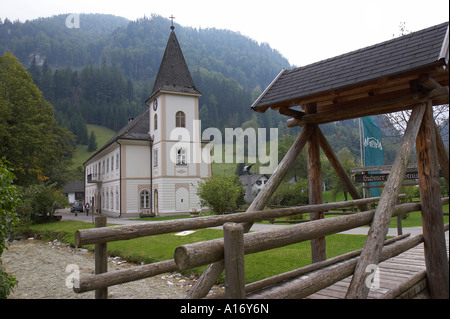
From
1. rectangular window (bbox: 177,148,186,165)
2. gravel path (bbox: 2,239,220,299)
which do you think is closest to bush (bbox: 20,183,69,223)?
gravel path (bbox: 2,239,220,299)

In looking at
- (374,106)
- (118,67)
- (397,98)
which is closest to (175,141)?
(374,106)

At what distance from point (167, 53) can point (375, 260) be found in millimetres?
29895

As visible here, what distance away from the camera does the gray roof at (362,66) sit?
4336mm

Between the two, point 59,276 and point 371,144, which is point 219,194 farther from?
point 59,276

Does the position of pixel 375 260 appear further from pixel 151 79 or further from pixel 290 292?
pixel 151 79

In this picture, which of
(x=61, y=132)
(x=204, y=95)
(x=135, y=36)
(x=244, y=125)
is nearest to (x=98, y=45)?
(x=135, y=36)

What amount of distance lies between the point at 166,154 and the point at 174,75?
7.04 m

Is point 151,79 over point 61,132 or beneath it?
over

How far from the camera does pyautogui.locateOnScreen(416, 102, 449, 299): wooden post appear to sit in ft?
14.6

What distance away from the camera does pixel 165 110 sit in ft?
95.8

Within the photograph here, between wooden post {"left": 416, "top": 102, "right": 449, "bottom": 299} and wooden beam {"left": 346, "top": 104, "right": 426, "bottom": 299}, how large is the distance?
306 mm

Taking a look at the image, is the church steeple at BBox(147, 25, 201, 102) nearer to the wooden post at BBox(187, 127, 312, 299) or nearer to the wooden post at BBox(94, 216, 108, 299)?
the wooden post at BBox(187, 127, 312, 299)

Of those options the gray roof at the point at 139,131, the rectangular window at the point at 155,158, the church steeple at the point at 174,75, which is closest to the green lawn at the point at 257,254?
the rectangular window at the point at 155,158
